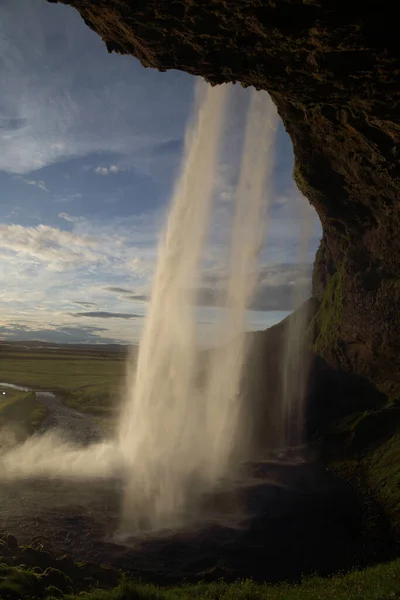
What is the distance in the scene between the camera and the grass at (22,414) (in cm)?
5788

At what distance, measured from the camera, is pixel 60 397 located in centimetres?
9394

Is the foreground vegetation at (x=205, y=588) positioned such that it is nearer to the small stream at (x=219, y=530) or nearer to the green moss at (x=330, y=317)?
the small stream at (x=219, y=530)

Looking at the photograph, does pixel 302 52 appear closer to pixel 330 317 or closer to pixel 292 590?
pixel 292 590

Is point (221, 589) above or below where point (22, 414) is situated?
above

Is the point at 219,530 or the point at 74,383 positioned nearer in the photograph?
the point at 219,530

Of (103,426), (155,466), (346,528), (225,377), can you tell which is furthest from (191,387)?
(346,528)

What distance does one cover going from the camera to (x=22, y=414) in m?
65.9

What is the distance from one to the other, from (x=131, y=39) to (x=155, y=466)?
123 feet

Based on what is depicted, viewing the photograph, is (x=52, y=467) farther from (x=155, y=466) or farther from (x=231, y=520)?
(x=231, y=520)

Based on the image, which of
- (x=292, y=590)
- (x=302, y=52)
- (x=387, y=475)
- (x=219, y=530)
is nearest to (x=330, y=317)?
(x=387, y=475)

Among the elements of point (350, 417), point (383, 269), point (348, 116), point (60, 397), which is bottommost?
point (60, 397)

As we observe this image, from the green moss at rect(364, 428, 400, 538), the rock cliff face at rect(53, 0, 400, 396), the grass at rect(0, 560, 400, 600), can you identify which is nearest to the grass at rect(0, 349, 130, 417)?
the green moss at rect(364, 428, 400, 538)

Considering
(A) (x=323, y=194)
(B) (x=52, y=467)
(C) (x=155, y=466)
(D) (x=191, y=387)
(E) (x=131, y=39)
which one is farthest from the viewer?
(D) (x=191, y=387)

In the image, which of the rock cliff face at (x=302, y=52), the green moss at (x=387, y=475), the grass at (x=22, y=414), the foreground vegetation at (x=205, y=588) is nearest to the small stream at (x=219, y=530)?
the green moss at (x=387, y=475)
